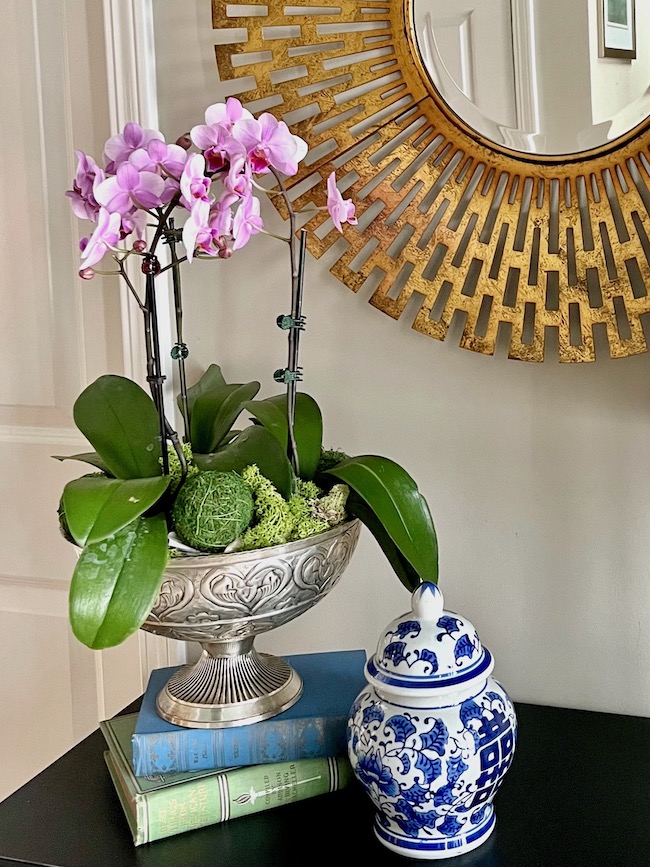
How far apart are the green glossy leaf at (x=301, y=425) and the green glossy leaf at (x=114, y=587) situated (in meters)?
Result: 0.19

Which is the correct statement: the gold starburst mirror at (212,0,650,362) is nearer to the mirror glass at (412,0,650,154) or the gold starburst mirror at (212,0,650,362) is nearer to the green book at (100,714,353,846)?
the mirror glass at (412,0,650,154)

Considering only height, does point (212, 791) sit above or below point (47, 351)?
below

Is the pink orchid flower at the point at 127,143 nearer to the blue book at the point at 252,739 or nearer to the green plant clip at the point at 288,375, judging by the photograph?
the green plant clip at the point at 288,375

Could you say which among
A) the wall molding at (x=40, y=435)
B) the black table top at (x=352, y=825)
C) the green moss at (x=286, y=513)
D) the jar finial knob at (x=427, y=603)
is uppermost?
the wall molding at (x=40, y=435)

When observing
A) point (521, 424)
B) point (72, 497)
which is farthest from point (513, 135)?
point (72, 497)

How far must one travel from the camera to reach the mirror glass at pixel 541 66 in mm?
974

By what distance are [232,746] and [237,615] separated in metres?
0.13

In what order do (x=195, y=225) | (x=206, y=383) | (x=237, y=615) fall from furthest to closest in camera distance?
(x=206, y=383) < (x=237, y=615) < (x=195, y=225)

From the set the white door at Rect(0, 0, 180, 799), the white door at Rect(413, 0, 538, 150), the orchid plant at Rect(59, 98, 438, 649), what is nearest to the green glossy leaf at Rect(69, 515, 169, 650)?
the orchid plant at Rect(59, 98, 438, 649)

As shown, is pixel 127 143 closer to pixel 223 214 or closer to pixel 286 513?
pixel 223 214

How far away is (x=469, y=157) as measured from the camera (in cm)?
105

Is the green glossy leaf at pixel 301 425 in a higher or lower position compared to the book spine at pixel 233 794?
higher

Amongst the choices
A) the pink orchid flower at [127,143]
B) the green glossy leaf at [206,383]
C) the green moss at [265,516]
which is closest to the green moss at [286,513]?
the green moss at [265,516]

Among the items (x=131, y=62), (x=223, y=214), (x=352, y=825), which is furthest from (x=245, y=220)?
(x=352, y=825)
